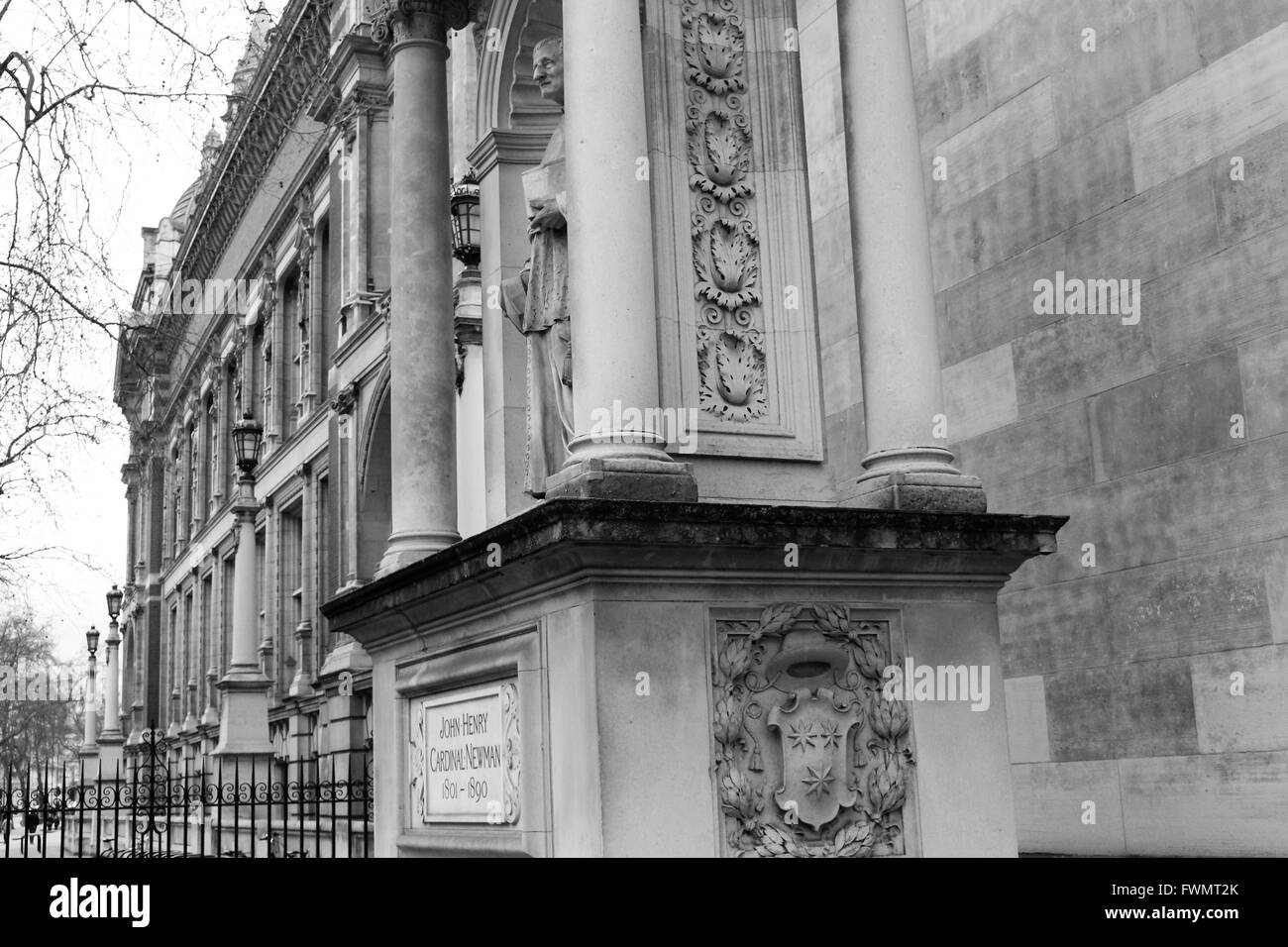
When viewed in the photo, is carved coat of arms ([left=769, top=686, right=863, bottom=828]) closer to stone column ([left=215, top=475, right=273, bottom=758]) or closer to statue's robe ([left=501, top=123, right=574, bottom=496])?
statue's robe ([left=501, top=123, right=574, bottom=496])

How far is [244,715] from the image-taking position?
27.0 metres

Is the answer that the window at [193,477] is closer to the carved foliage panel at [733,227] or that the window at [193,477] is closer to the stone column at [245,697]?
the stone column at [245,697]

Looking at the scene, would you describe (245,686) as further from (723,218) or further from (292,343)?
(723,218)

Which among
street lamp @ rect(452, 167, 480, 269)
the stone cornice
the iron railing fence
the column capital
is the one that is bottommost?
the iron railing fence

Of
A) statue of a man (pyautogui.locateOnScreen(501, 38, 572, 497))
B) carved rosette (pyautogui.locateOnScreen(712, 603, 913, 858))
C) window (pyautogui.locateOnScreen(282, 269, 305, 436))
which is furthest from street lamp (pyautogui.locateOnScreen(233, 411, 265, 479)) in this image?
carved rosette (pyautogui.locateOnScreen(712, 603, 913, 858))

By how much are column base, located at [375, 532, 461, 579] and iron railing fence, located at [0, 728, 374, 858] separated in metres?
2.88

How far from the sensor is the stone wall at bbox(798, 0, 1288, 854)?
9.45m

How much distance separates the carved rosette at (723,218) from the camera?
870 cm

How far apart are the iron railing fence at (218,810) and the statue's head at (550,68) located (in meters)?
5.86

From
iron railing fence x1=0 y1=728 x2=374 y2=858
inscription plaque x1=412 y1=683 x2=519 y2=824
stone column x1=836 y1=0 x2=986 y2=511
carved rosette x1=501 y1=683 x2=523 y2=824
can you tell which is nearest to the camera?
carved rosette x1=501 y1=683 x2=523 y2=824

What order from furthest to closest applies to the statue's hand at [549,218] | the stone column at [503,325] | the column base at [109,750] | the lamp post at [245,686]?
1. the column base at [109,750]
2. the lamp post at [245,686]
3. the stone column at [503,325]
4. the statue's hand at [549,218]

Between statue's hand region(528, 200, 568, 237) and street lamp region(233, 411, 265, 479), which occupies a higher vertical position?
street lamp region(233, 411, 265, 479)

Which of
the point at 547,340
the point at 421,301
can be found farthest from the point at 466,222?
the point at 547,340

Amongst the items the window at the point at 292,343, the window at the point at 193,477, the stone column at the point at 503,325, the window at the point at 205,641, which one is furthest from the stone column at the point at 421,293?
the window at the point at 193,477
